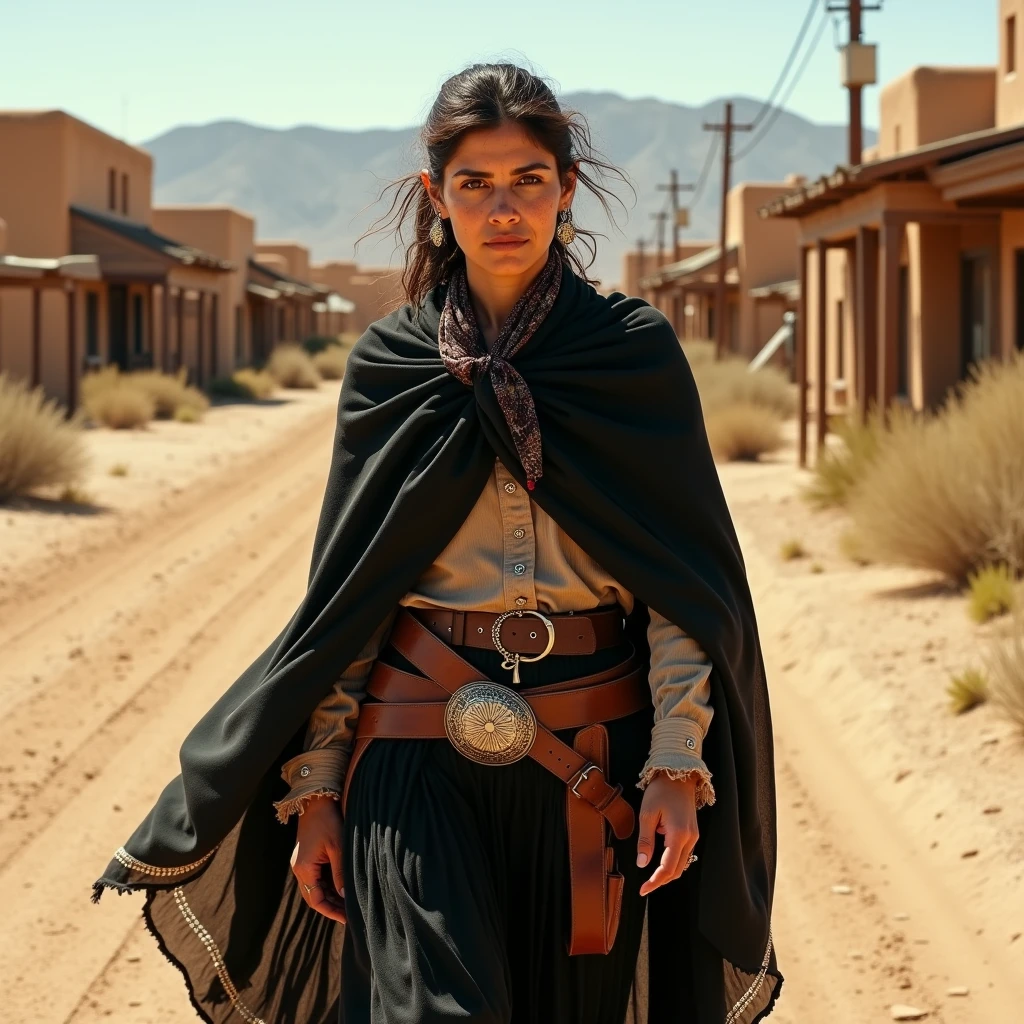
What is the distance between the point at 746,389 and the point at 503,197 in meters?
24.6

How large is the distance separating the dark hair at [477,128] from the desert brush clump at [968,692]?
4.80 metres

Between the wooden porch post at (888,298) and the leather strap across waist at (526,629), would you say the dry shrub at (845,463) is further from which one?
the leather strap across waist at (526,629)

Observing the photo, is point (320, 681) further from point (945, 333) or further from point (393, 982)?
point (945, 333)

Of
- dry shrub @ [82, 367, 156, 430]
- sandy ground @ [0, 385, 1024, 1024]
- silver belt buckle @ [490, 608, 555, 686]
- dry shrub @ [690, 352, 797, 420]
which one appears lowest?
sandy ground @ [0, 385, 1024, 1024]

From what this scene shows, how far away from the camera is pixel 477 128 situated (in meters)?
2.72

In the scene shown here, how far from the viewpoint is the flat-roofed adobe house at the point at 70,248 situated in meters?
30.5

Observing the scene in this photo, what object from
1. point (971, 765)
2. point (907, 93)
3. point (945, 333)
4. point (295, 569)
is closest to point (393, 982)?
point (971, 765)

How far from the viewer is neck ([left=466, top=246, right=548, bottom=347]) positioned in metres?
2.81

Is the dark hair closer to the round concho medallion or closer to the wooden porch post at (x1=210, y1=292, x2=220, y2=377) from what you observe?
the round concho medallion

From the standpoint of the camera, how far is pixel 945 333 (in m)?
19.1

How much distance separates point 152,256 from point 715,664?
30.3 m

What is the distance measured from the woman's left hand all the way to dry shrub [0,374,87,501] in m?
14.5

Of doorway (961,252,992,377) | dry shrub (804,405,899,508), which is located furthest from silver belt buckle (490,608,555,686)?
doorway (961,252,992,377)

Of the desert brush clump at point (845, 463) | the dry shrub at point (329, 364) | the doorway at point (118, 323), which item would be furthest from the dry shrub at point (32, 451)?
the dry shrub at point (329, 364)
